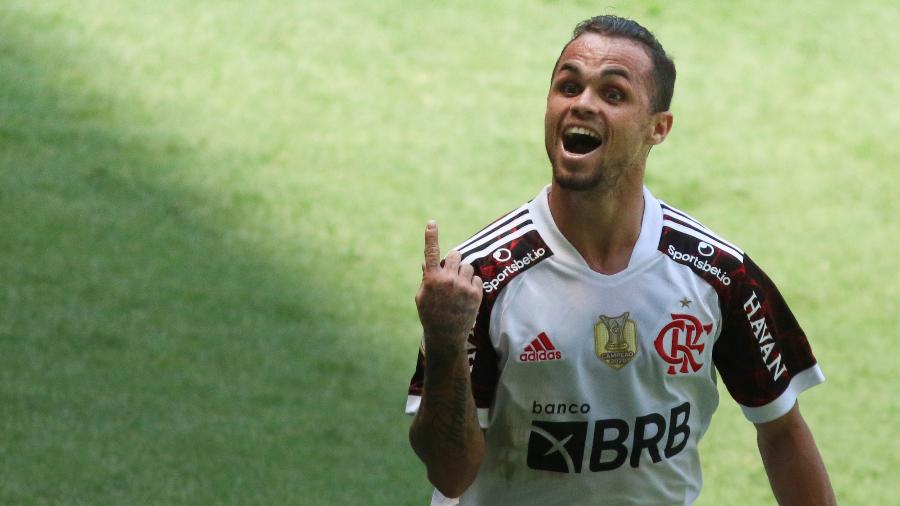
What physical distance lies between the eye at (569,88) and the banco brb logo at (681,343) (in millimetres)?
534

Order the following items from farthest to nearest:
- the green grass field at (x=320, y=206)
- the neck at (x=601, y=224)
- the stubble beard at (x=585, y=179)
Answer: the green grass field at (x=320, y=206) < the neck at (x=601, y=224) < the stubble beard at (x=585, y=179)

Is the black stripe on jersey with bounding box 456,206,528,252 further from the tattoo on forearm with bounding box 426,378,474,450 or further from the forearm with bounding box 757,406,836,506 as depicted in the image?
the forearm with bounding box 757,406,836,506

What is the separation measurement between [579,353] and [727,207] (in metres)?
4.80

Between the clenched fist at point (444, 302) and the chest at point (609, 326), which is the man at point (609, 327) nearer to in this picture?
the chest at point (609, 326)

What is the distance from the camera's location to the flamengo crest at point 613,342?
3.20 metres

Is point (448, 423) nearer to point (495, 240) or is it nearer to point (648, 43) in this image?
point (495, 240)

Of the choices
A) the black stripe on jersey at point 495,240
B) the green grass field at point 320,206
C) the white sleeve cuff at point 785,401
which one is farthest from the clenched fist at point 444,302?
the green grass field at point 320,206

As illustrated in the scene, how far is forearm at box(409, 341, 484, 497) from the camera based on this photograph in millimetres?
2889

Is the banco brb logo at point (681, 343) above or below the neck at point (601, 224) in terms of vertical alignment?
below

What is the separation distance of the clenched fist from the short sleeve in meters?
0.73

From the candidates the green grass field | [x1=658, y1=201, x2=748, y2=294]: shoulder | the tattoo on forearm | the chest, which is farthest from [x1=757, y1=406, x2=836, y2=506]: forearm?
the green grass field

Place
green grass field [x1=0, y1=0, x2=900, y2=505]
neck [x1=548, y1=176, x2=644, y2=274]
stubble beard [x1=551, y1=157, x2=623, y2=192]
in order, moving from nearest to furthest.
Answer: stubble beard [x1=551, y1=157, x2=623, y2=192]
neck [x1=548, y1=176, x2=644, y2=274]
green grass field [x1=0, y1=0, x2=900, y2=505]

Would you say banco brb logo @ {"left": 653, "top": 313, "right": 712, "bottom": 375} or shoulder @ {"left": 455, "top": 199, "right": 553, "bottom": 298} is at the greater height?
shoulder @ {"left": 455, "top": 199, "right": 553, "bottom": 298}

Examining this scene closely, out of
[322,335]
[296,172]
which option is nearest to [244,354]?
[322,335]
